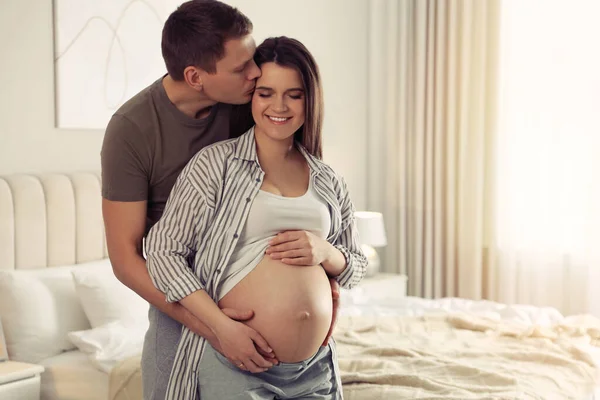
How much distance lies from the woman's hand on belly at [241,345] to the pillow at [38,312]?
1.50 m

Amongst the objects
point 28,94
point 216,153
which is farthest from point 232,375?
point 28,94

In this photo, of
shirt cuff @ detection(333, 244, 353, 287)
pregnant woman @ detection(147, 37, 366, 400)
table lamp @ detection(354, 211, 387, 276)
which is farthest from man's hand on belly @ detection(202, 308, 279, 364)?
table lamp @ detection(354, 211, 387, 276)

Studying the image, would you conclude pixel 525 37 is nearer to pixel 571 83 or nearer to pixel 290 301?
pixel 571 83

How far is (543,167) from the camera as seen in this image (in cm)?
465

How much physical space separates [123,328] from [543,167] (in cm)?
290

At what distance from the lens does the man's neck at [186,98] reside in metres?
1.78

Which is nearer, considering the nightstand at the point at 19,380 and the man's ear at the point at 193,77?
the man's ear at the point at 193,77

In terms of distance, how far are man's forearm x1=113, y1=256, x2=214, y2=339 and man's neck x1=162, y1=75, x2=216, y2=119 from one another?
38 cm

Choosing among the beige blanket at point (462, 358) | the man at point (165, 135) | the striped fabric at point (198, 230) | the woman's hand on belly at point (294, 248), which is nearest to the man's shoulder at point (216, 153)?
the striped fabric at point (198, 230)

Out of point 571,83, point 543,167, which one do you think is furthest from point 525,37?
point 543,167

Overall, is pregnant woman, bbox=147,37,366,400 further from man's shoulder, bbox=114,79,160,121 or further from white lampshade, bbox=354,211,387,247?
white lampshade, bbox=354,211,387,247

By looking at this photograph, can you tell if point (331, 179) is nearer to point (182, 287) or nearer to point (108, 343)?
point (182, 287)

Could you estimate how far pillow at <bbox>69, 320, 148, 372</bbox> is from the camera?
2707 millimetres

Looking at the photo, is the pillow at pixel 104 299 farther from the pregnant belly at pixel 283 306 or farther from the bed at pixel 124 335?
the pregnant belly at pixel 283 306
